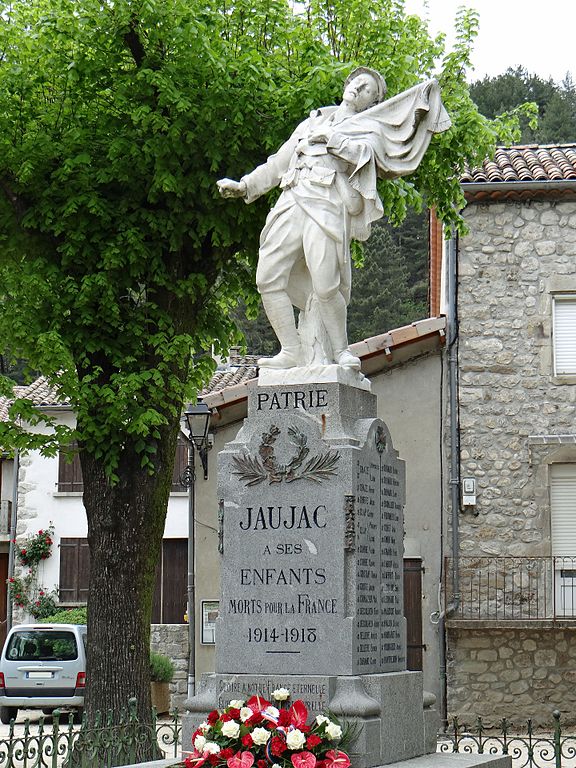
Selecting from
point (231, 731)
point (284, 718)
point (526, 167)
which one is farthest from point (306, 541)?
point (526, 167)

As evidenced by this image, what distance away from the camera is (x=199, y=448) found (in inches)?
622

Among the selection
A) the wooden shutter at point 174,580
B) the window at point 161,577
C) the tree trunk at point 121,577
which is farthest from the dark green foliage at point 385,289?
the tree trunk at point 121,577

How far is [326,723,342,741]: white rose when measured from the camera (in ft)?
21.8

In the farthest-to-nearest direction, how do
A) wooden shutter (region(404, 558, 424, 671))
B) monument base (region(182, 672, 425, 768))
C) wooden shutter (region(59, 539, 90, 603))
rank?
wooden shutter (region(59, 539, 90, 603))
wooden shutter (region(404, 558, 424, 671))
monument base (region(182, 672, 425, 768))

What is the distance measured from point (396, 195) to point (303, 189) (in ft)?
17.7

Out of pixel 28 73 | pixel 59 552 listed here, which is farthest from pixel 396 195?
pixel 59 552

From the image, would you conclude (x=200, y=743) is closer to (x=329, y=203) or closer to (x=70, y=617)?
(x=329, y=203)

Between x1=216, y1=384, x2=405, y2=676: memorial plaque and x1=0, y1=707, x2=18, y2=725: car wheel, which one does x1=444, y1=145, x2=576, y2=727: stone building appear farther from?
x1=216, y1=384, x2=405, y2=676: memorial plaque

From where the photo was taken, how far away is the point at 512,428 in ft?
60.3

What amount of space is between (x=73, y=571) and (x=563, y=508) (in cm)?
1439

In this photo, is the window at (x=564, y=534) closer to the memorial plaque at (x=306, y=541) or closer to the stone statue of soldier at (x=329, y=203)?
the memorial plaque at (x=306, y=541)

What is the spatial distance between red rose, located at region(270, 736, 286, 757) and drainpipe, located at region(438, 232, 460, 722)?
11.6 metres

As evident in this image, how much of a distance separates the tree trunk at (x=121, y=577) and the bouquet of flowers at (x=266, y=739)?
5.14 m

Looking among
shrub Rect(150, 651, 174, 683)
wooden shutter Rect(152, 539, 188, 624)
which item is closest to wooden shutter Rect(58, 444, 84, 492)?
wooden shutter Rect(152, 539, 188, 624)
